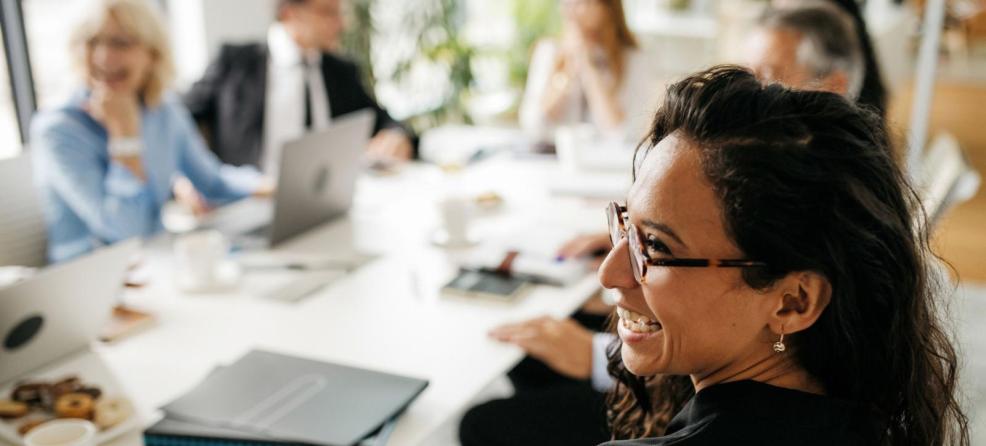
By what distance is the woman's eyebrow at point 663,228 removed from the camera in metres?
1.00

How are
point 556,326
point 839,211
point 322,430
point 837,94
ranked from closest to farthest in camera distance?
point 839,211
point 837,94
point 322,430
point 556,326

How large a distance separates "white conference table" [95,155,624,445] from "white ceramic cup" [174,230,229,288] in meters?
0.03

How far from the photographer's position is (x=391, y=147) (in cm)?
309

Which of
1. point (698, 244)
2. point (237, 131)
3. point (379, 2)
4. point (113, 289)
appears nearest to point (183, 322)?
point (113, 289)

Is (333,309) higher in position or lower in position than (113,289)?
lower

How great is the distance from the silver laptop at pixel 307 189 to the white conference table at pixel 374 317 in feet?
0.16

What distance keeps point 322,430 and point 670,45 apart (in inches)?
207

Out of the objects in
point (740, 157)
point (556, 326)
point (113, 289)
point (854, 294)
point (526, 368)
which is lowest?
point (526, 368)

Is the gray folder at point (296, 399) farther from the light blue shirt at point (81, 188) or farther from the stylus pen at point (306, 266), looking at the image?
the light blue shirt at point (81, 188)

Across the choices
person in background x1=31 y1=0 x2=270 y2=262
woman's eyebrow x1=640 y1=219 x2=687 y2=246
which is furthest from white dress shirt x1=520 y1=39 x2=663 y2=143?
woman's eyebrow x1=640 y1=219 x2=687 y2=246

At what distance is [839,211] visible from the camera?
3.07 feet

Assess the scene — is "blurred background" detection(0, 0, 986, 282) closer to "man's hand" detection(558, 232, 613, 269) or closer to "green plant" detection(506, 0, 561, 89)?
"green plant" detection(506, 0, 561, 89)

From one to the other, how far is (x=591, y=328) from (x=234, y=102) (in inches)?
61.6

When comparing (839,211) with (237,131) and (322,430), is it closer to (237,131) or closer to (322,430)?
(322,430)
